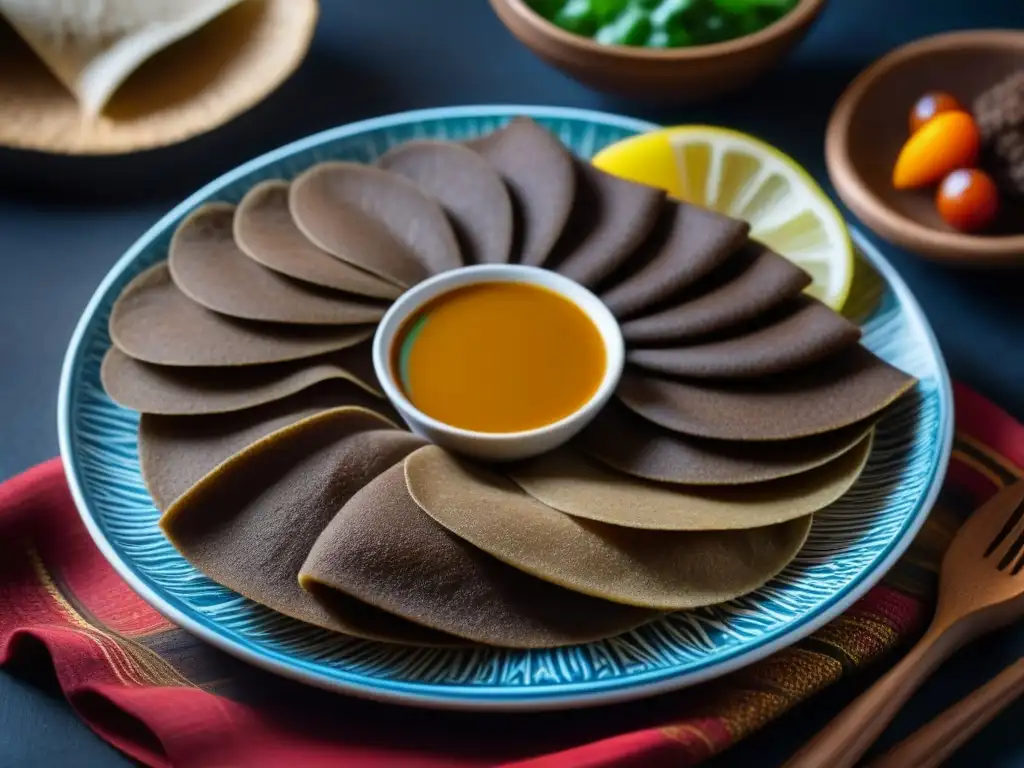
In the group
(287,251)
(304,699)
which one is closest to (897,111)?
(287,251)

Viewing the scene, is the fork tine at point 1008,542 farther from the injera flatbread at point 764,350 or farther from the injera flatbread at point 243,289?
the injera flatbread at point 243,289

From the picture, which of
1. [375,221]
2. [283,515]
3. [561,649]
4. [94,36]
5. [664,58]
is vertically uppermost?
[664,58]

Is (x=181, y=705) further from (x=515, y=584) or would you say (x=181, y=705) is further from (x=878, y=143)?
(x=878, y=143)

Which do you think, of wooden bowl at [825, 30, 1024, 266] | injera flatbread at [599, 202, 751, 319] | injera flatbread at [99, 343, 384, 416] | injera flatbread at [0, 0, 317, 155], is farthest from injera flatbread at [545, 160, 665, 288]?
injera flatbread at [0, 0, 317, 155]

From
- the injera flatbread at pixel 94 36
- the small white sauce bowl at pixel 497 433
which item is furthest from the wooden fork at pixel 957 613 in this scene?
the injera flatbread at pixel 94 36

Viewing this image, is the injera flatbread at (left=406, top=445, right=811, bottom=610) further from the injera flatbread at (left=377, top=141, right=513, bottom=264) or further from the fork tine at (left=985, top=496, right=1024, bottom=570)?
the injera flatbread at (left=377, top=141, right=513, bottom=264)

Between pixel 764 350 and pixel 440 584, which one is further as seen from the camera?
pixel 764 350

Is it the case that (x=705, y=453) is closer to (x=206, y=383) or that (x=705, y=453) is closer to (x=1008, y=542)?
(x=1008, y=542)
